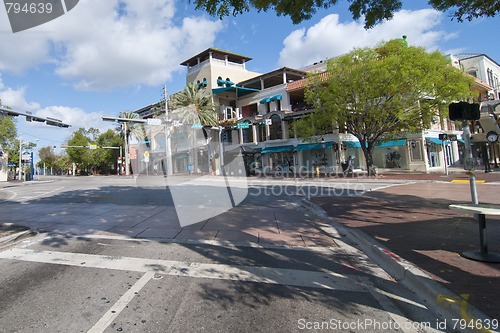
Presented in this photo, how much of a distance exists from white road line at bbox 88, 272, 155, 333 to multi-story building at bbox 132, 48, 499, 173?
83.3ft

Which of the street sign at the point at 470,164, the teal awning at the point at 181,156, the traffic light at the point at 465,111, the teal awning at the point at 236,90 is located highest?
the teal awning at the point at 236,90

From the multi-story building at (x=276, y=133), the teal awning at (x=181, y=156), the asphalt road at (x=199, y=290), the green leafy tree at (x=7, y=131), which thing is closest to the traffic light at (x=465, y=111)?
the asphalt road at (x=199, y=290)

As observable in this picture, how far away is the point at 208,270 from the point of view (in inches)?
188

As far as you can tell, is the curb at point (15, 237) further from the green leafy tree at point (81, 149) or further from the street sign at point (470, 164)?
the green leafy tree at point (81, 149)

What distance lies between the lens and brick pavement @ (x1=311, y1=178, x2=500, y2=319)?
12.5 feet

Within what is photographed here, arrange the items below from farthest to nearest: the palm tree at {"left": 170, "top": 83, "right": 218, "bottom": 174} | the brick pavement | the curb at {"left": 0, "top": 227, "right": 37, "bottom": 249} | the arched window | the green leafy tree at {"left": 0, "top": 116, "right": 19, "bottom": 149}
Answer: the palm tree at {"left": 170, "top": 83, "right": 218, "bottom": 174}, the green leafy tree at {"left": 0, "top": 116, "right": 19, "bottom": 149}, the arched window, the curb at {"left": 0, "top": 227, "right": 37, "bottom": 249}, the brick pavement

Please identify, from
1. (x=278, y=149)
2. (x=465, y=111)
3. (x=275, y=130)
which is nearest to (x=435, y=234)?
(x=465, y=111)

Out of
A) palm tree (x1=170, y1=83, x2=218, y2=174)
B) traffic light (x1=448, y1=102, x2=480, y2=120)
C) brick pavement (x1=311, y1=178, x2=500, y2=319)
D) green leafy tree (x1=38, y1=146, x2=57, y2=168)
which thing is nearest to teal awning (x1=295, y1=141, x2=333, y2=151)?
palm tree (x1=170, y1=83, x2=218, y2=174)

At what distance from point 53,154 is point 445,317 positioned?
341 ft

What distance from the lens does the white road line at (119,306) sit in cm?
313

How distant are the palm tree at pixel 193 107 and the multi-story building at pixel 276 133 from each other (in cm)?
150

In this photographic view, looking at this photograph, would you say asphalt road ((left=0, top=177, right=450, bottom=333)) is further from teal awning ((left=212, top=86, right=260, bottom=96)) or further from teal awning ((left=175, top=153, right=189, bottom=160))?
teal awning ((left=175, top=153, right=189, bottom=160))

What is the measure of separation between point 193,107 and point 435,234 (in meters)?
35.7

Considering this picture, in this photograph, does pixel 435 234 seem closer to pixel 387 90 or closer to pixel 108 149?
pixel 387 90
